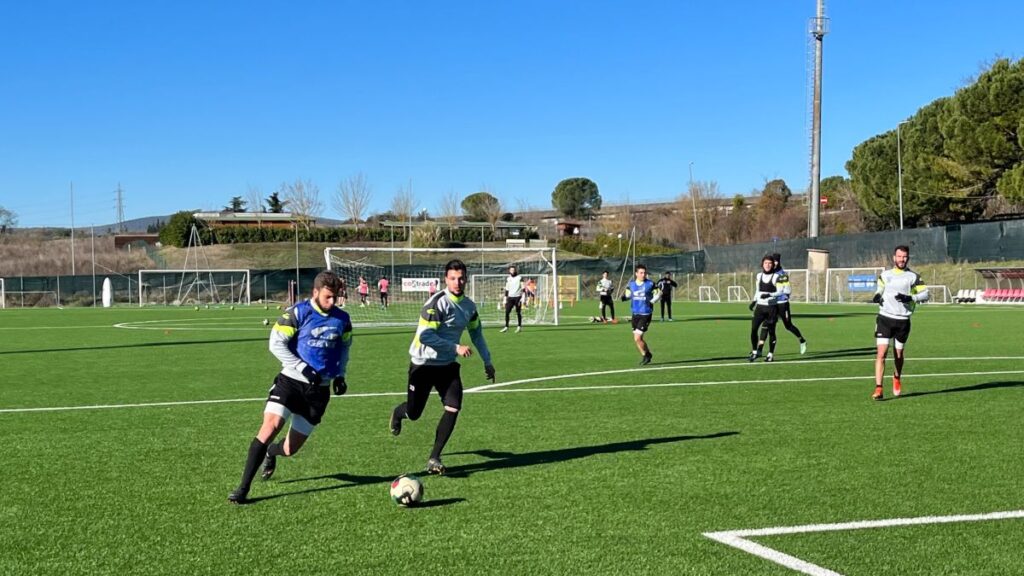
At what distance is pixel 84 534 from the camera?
5.96 metres

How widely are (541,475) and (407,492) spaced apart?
1.45 metres

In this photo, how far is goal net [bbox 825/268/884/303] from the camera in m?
51.3

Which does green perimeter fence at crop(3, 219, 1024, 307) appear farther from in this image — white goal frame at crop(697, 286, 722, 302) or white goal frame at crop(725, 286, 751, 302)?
white goal frame at crop(725, 286, 751, 302)

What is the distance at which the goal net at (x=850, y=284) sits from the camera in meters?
51.3

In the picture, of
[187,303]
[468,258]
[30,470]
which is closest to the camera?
[30,470]

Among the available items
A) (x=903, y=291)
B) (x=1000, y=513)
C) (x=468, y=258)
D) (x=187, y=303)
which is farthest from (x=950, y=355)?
(x=468, y=258)

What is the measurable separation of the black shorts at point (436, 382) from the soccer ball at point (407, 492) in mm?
1581

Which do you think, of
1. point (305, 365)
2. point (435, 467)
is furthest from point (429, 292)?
point (305, 365)

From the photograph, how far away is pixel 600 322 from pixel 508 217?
95.5 m

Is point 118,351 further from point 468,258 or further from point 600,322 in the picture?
point 468,258

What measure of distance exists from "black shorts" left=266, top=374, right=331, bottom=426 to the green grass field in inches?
25.9

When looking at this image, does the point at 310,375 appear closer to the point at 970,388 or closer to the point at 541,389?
the point at 541,389

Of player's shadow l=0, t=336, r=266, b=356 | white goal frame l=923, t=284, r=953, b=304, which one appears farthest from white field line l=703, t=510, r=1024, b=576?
white goal frame l=923, t=284, r=953, b=304

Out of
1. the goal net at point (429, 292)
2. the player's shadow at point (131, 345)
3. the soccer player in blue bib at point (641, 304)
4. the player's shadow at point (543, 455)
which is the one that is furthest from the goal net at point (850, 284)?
the player's shadow at point (543, 455)
